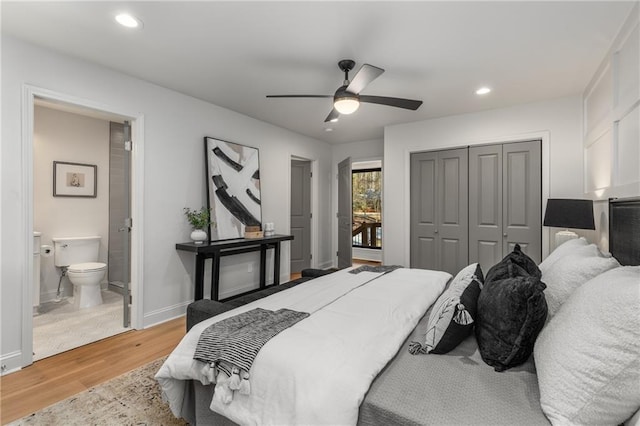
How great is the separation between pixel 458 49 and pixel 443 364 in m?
2.37

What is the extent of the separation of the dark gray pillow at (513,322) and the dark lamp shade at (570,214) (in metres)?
2.01

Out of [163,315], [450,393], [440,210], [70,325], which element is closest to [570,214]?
[440,210]

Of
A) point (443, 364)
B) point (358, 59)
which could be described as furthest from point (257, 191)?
point (443, 364)

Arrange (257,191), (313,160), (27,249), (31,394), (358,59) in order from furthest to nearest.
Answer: (313,160) < (257,191) < (358,59) < (27,249) < (31,394)

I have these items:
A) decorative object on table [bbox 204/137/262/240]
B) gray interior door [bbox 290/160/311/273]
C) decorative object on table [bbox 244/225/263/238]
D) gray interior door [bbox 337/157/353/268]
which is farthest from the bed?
gray interior door [bbox 290/160/311/273]

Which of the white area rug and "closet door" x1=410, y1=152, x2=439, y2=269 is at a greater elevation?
"closet door" x1=410, y1=152, x2=439, y2=269

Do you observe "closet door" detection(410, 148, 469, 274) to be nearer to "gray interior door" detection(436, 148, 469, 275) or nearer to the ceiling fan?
"gray interior door" detection(436, 148, 469, 275)

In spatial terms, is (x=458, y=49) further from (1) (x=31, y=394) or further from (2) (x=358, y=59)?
(1) (x=31, y=394)

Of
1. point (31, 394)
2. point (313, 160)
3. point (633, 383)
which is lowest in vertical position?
point (31, 394)

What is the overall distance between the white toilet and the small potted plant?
137 centimetres

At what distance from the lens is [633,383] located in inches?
33.4

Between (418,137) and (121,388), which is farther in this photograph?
(418,137)

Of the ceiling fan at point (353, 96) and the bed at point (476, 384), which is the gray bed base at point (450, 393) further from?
the ceiling fan at point (353, 96)

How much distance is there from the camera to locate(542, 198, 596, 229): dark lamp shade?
2689 millimetres
